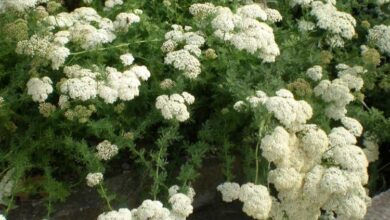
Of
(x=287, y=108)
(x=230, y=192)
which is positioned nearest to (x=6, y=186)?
(x=230, y=192)

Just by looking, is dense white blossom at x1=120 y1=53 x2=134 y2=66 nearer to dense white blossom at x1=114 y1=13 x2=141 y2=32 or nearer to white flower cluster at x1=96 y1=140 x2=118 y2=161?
dense white blossom at x1=114 y1=13 x2=141 y2=32

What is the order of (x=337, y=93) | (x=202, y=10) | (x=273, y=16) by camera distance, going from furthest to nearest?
(x=273, y=16), (x=202, y=10), (x=337, y=93)

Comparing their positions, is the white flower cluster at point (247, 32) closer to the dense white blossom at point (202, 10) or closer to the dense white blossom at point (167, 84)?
the dense white blossom at point (202, 10)

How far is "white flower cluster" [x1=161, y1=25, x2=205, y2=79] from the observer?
3.49m

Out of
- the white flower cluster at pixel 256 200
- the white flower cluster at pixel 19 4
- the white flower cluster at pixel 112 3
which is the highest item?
the white flower cluster at pixel 19 4

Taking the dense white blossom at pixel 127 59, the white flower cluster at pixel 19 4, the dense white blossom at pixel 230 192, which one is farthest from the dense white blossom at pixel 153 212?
the white flower cluster at pixel 19 4

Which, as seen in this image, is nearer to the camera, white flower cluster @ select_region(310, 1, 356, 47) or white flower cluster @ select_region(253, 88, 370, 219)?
white flower cluster @ select_region(253, 88, 370, 219)

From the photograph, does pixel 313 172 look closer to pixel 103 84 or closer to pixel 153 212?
pixel 153 212

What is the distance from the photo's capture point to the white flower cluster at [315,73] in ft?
12.3

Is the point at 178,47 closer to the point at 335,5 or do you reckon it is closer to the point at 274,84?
the point at 274,84

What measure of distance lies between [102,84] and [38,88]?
360 mm

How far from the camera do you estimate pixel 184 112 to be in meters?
3.26

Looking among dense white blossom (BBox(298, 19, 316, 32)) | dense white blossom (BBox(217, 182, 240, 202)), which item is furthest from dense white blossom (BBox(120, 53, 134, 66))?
dense white blossom (BBox(298, 19, 316, 32))

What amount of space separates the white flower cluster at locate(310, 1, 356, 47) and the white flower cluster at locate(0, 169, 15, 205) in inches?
94.3
